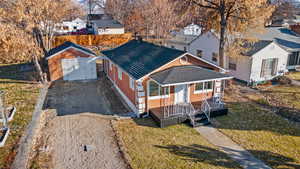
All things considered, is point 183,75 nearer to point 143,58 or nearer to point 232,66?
point 143,58

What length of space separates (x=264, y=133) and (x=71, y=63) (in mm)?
17067

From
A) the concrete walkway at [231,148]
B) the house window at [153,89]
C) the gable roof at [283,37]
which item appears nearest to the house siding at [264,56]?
the gable roof at [283,37]

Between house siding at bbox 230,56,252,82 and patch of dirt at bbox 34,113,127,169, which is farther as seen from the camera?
house siding at bbox 230,56,252,82

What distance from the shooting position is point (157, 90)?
40.9 ft

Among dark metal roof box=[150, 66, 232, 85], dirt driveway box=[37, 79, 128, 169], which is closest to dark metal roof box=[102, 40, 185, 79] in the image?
dark metal roof box=[150, 66, 232, 85]

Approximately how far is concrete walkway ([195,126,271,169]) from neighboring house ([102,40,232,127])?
2.72 ft

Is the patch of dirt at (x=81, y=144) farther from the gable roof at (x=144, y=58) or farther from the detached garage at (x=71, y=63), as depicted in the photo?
the detached garage at (x=71, y=63)

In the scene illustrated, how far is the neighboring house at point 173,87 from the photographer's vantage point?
11648mm

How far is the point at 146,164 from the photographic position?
8.30m

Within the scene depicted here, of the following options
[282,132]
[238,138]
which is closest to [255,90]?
[282,132]

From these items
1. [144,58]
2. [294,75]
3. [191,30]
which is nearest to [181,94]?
[144,58]

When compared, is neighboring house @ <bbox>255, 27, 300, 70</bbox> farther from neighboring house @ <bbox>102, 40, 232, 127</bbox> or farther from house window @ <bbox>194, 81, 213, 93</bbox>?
neighboring house @ <bbox>102, 40, 232, 127</bbox>

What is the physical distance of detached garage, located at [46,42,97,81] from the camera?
1989cm

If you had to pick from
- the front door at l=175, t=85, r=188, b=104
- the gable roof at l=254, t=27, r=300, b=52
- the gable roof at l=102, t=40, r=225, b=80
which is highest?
the gable roof at l=254, t=27, r=300, b=52
